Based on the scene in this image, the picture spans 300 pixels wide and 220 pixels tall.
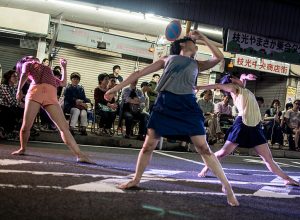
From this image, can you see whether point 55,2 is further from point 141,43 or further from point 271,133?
point 271,133

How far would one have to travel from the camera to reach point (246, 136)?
23.9 feet

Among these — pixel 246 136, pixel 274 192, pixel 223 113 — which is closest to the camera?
pixel 274 192

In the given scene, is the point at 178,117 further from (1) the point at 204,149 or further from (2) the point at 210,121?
(2) the point at 210,121

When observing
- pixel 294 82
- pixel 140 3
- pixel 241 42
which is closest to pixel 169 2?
pixel 140 3

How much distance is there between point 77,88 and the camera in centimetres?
1281

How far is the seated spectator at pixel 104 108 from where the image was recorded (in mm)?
13094

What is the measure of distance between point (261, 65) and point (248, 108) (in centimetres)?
1468

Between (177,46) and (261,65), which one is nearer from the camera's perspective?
(177,46)

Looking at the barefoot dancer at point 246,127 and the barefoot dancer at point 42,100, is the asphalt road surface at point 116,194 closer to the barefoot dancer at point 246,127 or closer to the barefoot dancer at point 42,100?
the barefoot dancer at point 42,100

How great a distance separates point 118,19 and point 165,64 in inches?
485

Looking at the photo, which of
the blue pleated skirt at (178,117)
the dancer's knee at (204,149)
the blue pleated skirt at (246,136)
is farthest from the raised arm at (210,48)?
the blue pleated skirt at (246,136)

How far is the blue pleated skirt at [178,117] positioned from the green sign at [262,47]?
8837 millimetres

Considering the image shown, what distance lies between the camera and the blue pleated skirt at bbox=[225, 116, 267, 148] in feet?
23.7

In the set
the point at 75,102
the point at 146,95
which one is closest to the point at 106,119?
the point at 75,102
